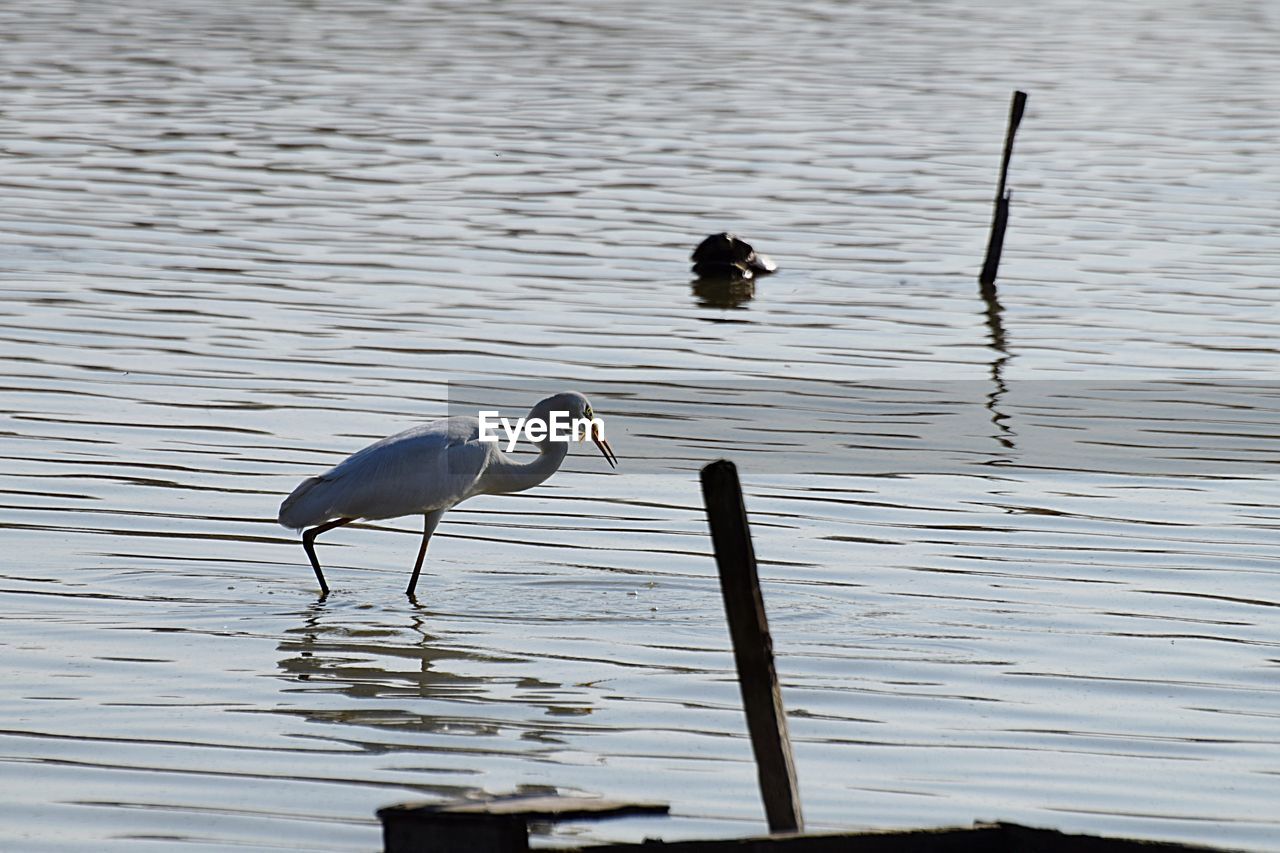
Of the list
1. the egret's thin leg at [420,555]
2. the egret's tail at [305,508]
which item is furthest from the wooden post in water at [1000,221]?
the egret's tail at [305,508]

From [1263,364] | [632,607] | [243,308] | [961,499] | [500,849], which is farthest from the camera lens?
[243,308]

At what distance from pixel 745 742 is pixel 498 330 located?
7.44 metres

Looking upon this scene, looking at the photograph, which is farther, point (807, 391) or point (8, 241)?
point (8, 241)

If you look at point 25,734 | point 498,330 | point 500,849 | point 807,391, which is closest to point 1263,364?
point 807,391

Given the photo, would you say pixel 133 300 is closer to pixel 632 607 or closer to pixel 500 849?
pixel 632 607

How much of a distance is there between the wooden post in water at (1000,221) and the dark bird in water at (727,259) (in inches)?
69.3

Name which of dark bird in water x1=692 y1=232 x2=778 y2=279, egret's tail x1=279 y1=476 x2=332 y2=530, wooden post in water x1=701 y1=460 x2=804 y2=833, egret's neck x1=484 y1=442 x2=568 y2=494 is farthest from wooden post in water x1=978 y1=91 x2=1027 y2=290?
wooden post in water x1=701 y1=460 x2=804 y2=833

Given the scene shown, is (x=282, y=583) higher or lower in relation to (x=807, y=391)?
lower

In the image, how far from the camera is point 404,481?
8727mm

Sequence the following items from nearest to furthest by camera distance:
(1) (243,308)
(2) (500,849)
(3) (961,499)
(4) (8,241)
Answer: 1. (2) (500,849)
2. (3) (961,499)
3. (1) (243,308)
4. (4) (8,241)

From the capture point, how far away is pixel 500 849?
169 inches

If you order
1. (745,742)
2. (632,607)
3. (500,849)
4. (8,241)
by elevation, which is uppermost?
(8,241)

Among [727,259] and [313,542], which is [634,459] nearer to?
[313,542]

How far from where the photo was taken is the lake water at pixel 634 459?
6.56 meters
